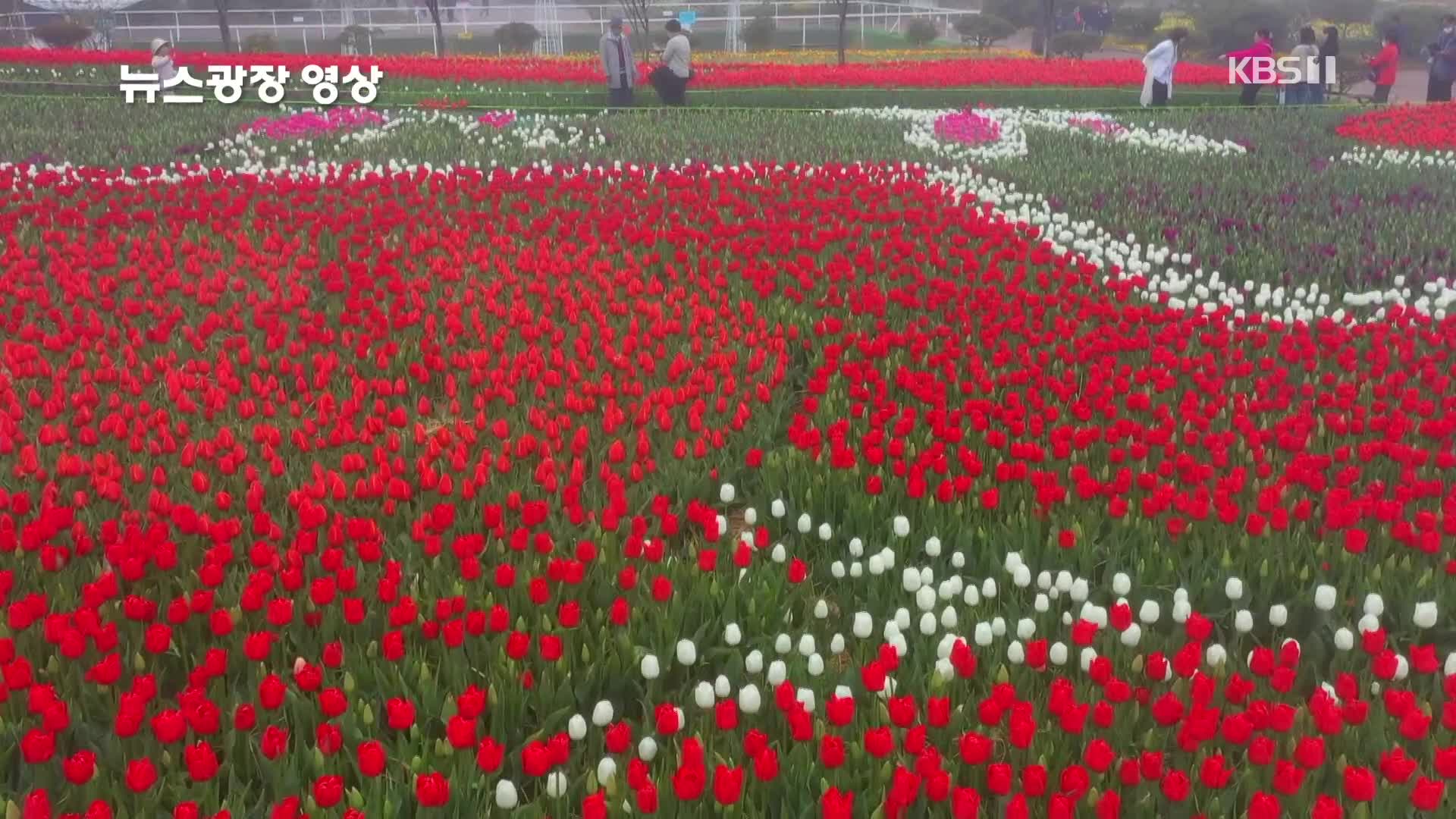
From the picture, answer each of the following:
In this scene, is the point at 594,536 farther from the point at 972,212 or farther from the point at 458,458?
the point at 972,212

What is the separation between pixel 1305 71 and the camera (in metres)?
21.2

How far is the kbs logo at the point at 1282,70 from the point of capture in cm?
2112

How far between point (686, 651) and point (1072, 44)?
3910 centimetres

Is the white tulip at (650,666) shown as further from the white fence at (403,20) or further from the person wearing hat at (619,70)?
the white fence at (403,20)

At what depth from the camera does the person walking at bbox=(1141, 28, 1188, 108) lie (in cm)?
1980

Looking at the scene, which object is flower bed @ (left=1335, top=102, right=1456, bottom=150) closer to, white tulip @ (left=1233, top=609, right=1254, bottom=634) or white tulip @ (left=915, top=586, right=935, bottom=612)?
white tulip @ (left=1233, top=609, right=1254, bottom=634)

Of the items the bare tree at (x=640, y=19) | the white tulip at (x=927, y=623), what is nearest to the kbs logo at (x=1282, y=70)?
the bare tree at (x=640, y=19)

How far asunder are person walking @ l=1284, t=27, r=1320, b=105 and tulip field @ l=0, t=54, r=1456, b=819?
1327 cm

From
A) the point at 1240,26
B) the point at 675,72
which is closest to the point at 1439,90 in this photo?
the point at 675,72

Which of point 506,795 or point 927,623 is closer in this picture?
point 506,795

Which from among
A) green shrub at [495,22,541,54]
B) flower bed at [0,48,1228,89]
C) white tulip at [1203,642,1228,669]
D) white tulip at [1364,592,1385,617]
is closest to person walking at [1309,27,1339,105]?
flower bed at [0,48,1228,89]

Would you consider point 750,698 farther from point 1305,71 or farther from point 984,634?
point 1305,71

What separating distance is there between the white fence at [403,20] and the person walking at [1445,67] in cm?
2314

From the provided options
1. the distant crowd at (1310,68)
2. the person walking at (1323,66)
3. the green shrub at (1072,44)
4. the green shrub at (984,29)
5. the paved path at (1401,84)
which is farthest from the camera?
the green shrub at (984,29)
